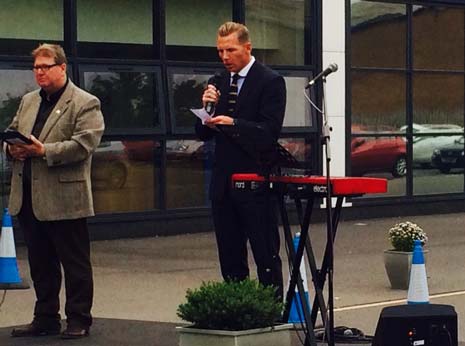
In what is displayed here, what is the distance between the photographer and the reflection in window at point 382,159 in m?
18.3

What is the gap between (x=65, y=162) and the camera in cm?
811

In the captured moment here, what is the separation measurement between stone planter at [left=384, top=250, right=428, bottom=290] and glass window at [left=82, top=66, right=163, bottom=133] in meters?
5.14

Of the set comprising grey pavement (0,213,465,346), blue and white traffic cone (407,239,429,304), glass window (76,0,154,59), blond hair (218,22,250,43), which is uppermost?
glass window (76,0,154,59)

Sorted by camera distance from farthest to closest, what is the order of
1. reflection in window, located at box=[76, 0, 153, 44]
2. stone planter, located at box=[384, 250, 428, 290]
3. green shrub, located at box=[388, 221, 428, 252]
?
reflection in window, located at box=[76, 0, 153, 44] → green shrub, located at box=[388, 221, 428, 252] → stone planter, located at box=[384, 250, 428, 290]

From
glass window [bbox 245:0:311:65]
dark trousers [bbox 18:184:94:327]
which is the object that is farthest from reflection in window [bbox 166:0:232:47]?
dark trousers [bbox 18:184:94:327]

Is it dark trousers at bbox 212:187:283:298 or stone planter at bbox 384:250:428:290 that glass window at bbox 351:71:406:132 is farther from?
dark trousers at bbox 212:187:283:298

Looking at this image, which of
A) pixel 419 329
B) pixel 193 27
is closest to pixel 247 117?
pixel 419 329

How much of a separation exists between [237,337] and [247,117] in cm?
161

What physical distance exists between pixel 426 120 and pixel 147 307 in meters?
10.3

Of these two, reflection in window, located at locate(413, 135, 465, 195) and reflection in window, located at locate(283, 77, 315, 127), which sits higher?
reflection in window, located at locate(283, 77, 315, 127)

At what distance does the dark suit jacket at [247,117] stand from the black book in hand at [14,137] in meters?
1.13

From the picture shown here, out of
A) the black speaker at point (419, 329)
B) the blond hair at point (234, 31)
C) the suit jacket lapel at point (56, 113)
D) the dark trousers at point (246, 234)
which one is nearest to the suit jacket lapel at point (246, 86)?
the blond hair at point (234, 31)

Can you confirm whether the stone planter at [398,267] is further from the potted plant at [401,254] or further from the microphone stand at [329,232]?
the microphone stand at [329,232]

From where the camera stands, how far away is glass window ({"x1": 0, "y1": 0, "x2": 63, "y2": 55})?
14.5 metres
